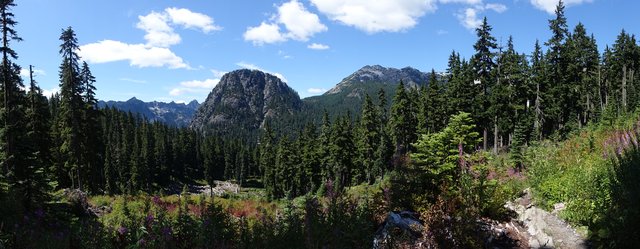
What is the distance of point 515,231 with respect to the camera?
10.4 m

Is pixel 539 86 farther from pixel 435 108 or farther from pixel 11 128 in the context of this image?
pixel 11 128

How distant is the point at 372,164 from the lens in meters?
59.6

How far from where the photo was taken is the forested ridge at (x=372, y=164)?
21.4 feet

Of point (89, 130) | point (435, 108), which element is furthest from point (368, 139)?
point (89, 130)

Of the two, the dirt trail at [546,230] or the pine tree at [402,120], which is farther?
the pine tree at [402,120]

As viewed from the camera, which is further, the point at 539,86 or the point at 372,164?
the point at 372,164

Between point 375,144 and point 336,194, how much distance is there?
175 feet

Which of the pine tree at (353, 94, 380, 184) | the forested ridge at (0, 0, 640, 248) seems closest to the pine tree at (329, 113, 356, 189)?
the forested ridge at (0, 0, 640, 248)

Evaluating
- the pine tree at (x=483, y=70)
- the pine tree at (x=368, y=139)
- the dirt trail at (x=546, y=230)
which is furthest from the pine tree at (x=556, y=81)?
the dirt trail at (x=546, y=230)

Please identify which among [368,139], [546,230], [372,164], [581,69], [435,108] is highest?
[581,69]

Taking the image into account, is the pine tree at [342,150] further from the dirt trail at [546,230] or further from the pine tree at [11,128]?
the dirt trail at [546,230]

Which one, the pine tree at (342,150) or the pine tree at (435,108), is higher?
the pine tree at (435,108)

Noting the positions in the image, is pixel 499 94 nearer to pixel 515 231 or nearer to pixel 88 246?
pixel 515 231

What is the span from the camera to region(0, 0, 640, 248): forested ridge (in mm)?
6508
